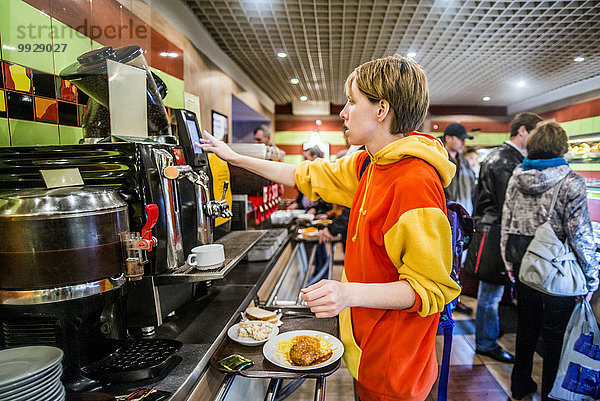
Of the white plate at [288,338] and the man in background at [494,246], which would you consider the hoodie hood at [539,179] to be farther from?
the white plate at [288,338]

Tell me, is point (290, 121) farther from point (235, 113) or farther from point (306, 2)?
point (306, 2)

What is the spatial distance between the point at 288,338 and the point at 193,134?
0.93 metres

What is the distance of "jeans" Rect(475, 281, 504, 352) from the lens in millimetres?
2924

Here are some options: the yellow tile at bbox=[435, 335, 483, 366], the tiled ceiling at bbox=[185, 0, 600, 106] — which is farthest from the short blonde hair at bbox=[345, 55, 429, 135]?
the tiled ceiling at bbox=[185, 0, 600, 106]

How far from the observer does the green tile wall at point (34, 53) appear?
1270mm

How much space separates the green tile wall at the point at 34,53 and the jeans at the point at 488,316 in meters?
3.05

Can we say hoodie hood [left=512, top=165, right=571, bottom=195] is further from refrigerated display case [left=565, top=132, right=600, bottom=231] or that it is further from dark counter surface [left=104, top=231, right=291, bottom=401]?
dark counter surface [left=104, top=231, right=291, bottom=401]

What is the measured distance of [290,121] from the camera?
9.81 m

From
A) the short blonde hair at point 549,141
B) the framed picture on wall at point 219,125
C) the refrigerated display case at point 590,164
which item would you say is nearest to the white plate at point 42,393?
the short blonde hair at point 549,141

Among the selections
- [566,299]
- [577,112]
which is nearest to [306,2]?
[566,299]

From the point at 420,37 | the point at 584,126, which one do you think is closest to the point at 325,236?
the point at 420,37

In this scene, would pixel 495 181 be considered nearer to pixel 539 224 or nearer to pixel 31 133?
pixel 539 224

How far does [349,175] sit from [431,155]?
0.47 meters

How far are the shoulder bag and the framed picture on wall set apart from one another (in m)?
3.48
